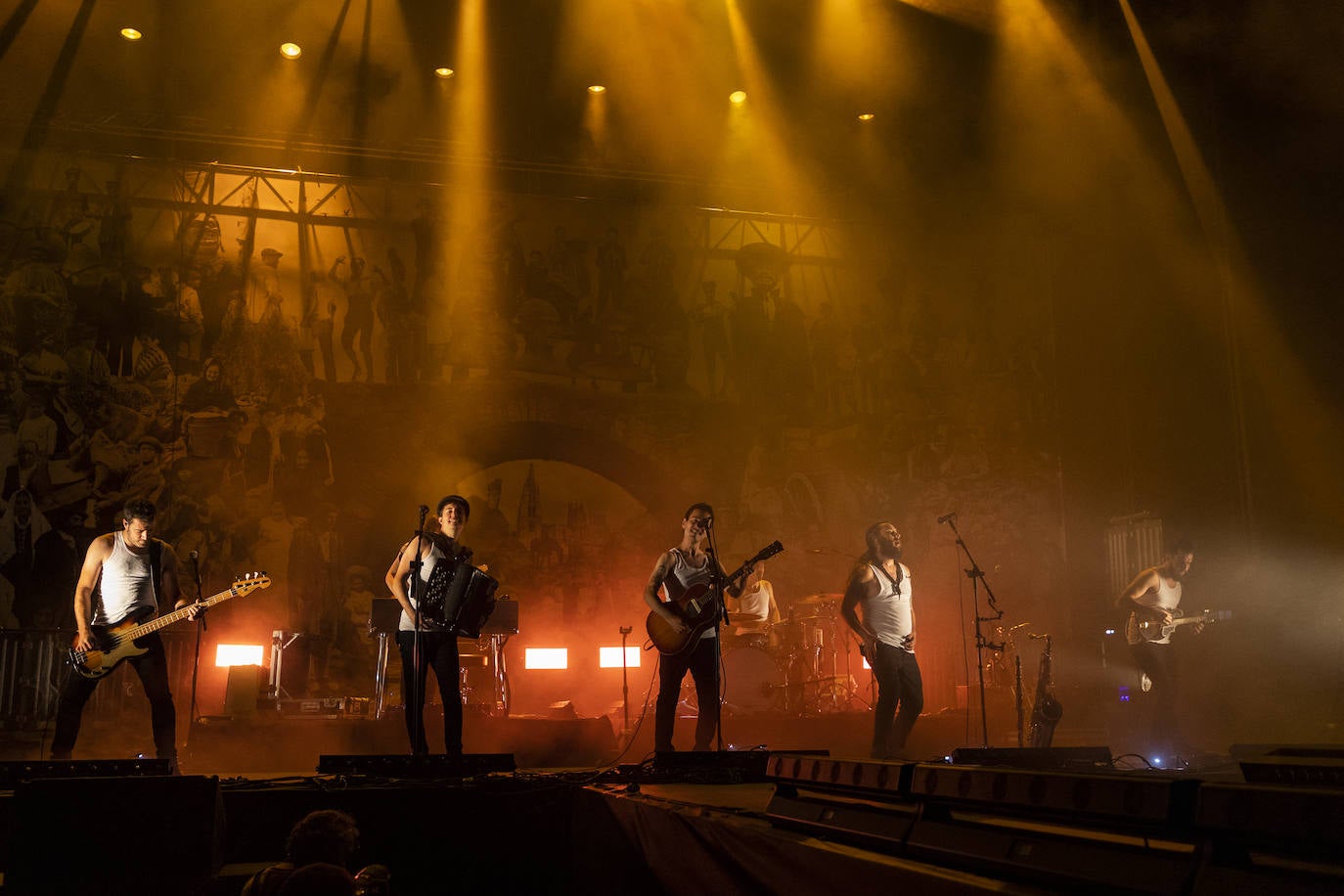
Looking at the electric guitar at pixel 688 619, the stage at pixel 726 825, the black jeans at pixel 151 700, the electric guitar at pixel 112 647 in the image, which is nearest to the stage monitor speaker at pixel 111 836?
the stage at pixel 726 825

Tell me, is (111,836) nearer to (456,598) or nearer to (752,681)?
(456,598)

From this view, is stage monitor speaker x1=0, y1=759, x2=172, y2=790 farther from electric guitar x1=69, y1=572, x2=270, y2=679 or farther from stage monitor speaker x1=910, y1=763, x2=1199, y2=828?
stage monitor speaker x1=910, y1=763, x2=1199, y2=828

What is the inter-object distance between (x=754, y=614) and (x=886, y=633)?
375 centimetres

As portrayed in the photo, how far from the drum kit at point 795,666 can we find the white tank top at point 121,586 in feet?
17.5

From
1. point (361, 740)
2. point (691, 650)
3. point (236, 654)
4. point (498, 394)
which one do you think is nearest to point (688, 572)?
point (691, 650)

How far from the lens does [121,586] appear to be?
6172 mm

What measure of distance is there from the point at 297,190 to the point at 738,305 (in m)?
5.46

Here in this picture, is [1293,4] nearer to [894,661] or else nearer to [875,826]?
[894,661]

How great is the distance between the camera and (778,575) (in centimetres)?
1227

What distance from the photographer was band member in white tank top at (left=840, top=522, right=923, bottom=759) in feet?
22.5

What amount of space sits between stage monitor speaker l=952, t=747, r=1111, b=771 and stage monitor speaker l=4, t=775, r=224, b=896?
134 inches

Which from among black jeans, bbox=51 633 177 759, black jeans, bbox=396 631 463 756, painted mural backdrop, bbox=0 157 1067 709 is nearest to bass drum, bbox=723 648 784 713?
painted mural backdrop, bbox=0 157 1067 709

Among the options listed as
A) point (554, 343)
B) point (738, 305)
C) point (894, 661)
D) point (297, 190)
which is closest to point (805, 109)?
point (738, 305)

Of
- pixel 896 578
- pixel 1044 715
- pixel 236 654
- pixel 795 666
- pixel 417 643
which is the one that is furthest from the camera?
pixel 236 654
